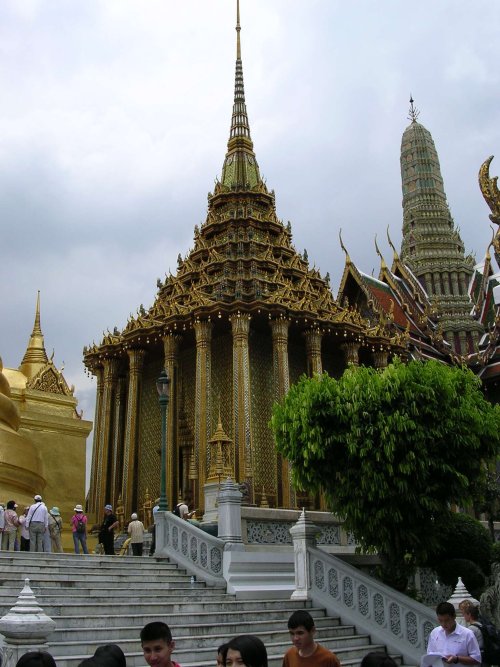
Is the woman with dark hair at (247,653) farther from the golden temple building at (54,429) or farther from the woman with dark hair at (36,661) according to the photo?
the golden temple building at (54,429)

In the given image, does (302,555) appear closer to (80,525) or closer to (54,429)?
(80,525)

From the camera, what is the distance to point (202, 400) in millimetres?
23047

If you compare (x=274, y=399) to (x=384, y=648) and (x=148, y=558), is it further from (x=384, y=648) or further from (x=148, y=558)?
(x=384, y=648)

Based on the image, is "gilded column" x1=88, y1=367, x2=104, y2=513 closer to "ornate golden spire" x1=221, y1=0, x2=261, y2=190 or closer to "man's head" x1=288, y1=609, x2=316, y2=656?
"ornate golden spire" x1=221, y1=0, x2=261, y2=190

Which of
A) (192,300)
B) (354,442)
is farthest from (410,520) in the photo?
(192,300)

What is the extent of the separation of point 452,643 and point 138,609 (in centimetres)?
480

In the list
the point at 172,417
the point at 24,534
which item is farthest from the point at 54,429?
the point at 24,534

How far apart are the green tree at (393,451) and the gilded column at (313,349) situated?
36.3 feet

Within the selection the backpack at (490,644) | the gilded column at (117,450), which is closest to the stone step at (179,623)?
the backpack at (490,644)

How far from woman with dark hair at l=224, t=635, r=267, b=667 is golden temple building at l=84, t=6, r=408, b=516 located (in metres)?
Result: 16.6

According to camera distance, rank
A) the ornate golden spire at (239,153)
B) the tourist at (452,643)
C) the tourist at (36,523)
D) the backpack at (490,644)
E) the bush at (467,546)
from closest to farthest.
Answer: the tourist at (452,643)
the backpack at (490,644)
the tourist at (36,523)
the bush at (467,546)
the ornate golden spire at (239,153)

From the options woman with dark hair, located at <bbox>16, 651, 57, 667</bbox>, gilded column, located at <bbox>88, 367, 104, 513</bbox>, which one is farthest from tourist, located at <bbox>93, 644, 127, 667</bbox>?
gilded column, located at <bbox>88, 367, 104, 513</bbox>

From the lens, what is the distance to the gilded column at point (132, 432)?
24438mm

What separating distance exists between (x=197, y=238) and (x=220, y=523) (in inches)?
678
